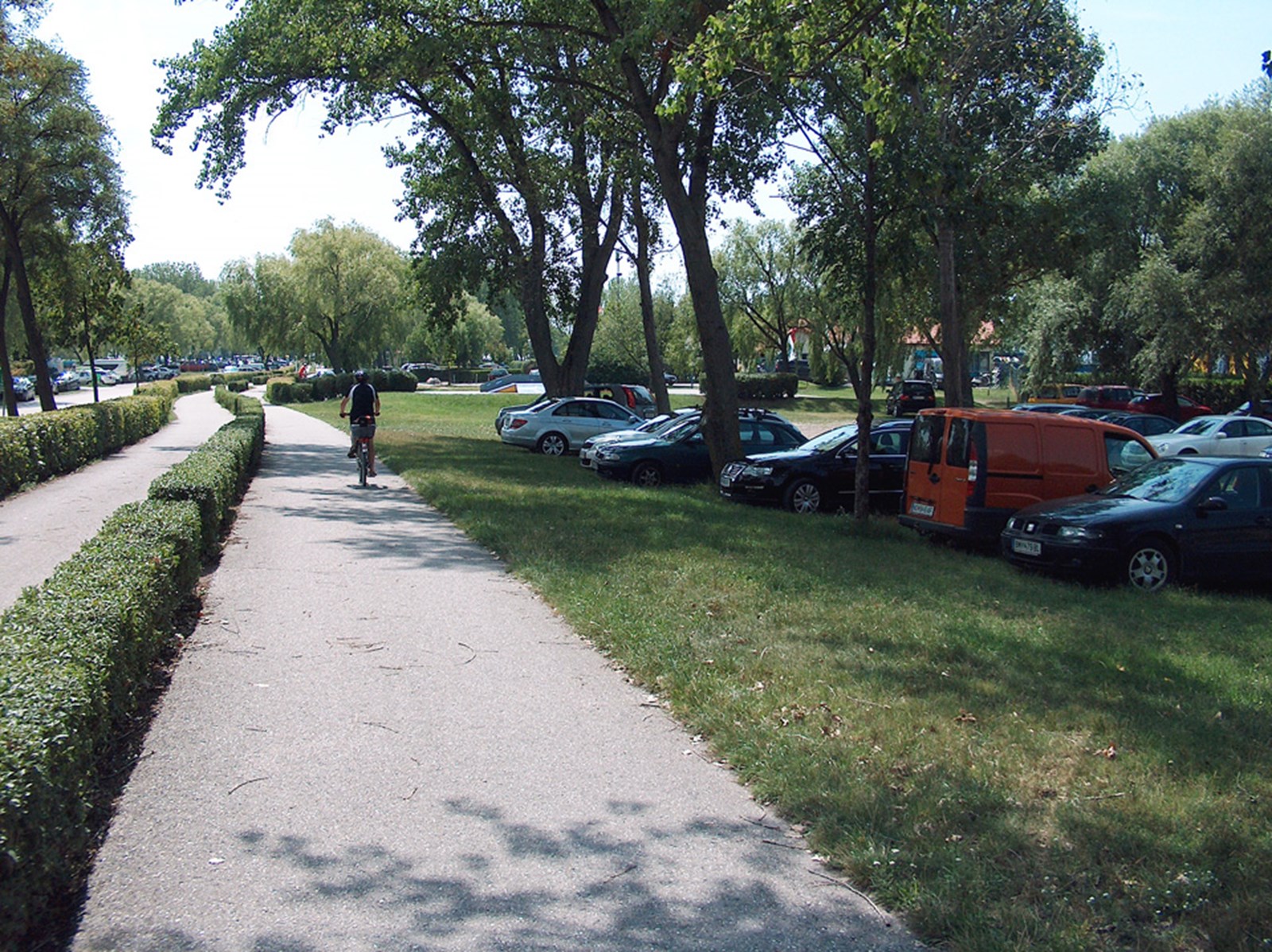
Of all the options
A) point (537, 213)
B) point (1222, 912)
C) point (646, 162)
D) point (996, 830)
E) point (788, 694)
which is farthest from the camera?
point (537, 213)

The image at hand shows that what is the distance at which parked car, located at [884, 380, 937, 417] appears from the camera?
5012cm

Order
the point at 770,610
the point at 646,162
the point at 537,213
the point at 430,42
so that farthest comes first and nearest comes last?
the point at 537,213 → the point at 646,162 → the point at 430,42 → the point at 770,610

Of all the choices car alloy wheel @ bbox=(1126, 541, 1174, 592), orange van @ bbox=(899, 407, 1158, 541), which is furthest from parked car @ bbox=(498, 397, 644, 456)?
car alloy wheel @ bbox=(1126, 541, 1174, 592)

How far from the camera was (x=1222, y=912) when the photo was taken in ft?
12.5

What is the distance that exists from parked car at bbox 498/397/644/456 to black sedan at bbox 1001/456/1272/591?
Result: 674 inches

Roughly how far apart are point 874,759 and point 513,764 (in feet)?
5.88

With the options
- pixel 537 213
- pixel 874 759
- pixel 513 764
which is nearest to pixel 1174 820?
pixel 874 759

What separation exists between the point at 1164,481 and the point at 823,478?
571 centimetres

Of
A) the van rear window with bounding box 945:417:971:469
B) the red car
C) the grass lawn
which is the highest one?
the van rear window with bounding box 945:417:971:469

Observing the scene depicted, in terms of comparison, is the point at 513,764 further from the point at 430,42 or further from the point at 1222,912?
the point at 430,42

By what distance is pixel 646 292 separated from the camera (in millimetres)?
32125

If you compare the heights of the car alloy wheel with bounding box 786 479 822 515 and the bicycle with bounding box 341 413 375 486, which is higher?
the bicycle with bounding box 341 413 375 486

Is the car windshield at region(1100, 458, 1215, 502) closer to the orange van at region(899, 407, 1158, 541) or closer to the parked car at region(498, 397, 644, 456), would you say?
the orange van at region(899, 407, 1158, 541)

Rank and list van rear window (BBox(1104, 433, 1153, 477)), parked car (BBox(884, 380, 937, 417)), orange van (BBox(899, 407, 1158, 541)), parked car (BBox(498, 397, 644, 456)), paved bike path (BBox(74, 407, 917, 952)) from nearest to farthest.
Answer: paved bike path (BBox(74, 407, 917, 952)) → orange van (BBox(899, 407, 1158, 541)) → van rear window (BBox(1104, 433, 1153, 477)) → parked car (BBox(498, 397, 644, 456)) → parked car (BBox(884, 380, 937, 417))
